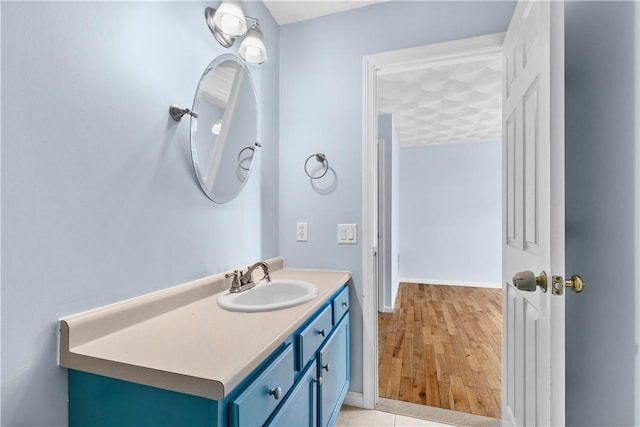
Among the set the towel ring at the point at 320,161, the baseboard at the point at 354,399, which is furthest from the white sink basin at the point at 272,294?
the baseboard at the point at 354,399

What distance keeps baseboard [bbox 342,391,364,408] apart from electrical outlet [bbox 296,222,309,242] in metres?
0.97

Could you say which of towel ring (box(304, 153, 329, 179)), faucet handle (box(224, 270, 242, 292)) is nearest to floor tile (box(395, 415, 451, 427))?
faucet handle (box(224, 270, 242, 292))

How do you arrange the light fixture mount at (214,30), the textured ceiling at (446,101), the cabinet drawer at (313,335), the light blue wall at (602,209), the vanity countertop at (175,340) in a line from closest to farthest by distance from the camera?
the vanity countertop at (175,340) < the light blue wall at (602,209) < the cabinet drawer at (313,335) < the light fixture mount at (214,30) < the textured ceiling at (446,101)

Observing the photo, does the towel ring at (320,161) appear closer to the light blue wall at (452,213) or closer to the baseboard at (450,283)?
the light blue wall at (452,213)

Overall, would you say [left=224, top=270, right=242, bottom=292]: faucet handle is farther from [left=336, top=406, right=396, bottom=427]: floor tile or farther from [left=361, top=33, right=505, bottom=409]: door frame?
[left=336, top=406, right=396, bottom=427]: floor tile

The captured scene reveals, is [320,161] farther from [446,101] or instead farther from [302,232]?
[446,101]

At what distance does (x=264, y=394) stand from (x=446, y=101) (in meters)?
3.23

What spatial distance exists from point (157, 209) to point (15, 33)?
569mm

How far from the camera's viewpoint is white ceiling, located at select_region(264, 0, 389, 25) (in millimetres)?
1765

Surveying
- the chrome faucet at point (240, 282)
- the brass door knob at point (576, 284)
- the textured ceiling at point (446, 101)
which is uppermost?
the textured ceiling at point (446, 101)

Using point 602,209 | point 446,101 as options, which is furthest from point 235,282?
point 446,101

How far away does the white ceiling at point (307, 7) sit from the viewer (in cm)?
176

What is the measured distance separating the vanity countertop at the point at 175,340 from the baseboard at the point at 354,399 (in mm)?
1021

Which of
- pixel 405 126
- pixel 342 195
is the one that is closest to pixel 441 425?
pixel 342 195
